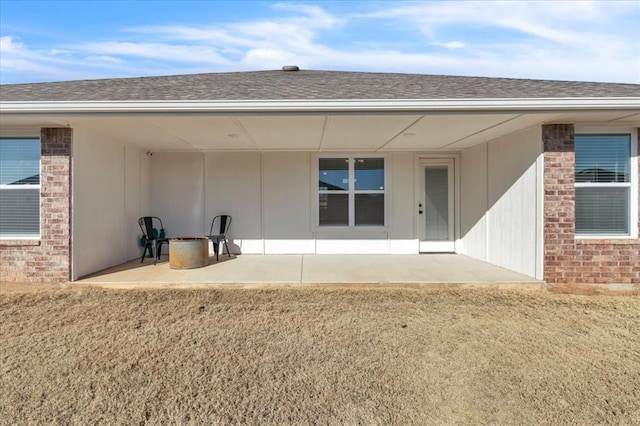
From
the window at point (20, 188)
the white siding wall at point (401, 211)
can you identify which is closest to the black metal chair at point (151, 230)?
the window at point (20, 188)

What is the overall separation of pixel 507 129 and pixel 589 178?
1.41m

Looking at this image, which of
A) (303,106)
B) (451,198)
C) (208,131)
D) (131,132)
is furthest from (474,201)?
(131,132)

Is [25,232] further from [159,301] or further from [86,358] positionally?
[86,358]

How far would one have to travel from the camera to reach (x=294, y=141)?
7.01 metres

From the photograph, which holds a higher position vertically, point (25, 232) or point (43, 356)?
point (25, 232)

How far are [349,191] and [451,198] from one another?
241 cm

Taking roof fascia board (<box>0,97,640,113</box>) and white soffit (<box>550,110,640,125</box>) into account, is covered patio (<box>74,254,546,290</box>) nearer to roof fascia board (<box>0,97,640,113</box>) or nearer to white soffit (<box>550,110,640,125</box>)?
white soffit (<box>550,110,640,125</box>)

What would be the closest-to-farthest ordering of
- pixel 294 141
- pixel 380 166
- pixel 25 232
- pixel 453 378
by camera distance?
pixel 453 378
pixel 25 232
pixel 294 141
pixel 380 166

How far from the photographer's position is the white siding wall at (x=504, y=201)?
5625 millimetres

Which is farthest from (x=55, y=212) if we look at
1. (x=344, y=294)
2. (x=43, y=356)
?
(x=344, y=294)

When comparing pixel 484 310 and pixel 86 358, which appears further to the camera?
pixel 484 310

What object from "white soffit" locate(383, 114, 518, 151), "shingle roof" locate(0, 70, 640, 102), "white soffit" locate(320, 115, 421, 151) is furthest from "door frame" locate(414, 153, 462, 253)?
"shingle roof" locate(0, 70, 640, 102)

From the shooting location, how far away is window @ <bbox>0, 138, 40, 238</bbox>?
5.56m

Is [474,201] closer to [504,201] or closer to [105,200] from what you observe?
[504,201]
